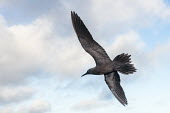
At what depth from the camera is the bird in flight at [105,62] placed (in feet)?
48.6

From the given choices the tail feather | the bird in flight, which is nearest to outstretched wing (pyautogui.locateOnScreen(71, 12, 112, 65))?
the bird in flight

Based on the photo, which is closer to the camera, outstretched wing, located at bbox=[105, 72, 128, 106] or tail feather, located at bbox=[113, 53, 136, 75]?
tail feather, located at bbox=[113, 53, 136, 75]

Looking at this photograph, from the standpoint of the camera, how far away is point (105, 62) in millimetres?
15312

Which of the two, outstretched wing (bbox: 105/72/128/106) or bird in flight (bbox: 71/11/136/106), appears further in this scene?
outstretched wing (bbox: 105/72/128/106)

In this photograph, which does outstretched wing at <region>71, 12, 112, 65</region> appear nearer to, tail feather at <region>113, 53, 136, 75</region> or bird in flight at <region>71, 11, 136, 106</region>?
bird in flight at <region>71, 11, 136, 106</region>

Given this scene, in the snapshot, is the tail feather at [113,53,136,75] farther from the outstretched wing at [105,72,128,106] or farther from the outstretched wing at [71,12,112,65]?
the outstretched wing at [105,72,128,106]

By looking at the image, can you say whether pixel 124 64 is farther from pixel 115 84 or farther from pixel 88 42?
pixel 88 42

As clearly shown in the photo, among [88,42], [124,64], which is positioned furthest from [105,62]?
[88,42]

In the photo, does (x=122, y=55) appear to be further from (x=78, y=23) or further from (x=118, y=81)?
(x=78, y=23)

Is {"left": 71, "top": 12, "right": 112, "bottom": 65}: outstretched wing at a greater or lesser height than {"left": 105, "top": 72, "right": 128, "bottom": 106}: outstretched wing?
greater

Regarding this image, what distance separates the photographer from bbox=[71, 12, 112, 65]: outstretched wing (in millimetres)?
15703

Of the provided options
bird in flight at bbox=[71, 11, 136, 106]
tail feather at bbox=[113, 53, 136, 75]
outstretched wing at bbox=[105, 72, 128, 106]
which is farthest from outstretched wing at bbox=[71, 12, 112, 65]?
outstretched wing at bbox=[105, 72, 128, 106]

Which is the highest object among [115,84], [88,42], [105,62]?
[88,42]

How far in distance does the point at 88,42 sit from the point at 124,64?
2322 millimetres
